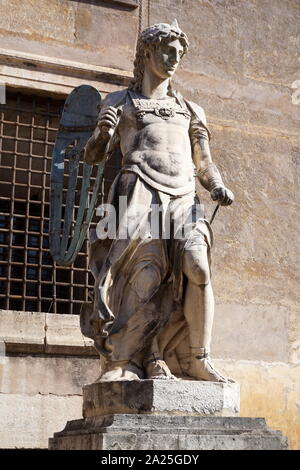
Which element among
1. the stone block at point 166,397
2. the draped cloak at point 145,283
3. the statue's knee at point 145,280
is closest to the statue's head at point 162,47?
the draped cloak at point 145,283

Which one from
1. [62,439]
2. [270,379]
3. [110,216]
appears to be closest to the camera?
[62,439]

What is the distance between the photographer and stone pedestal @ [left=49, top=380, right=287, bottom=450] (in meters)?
3.81

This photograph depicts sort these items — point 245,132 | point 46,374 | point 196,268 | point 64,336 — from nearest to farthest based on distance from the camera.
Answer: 1. point 196,268
2. point 46,374
3. point 64,336
4. point 245,132

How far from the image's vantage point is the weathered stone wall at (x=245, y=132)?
7.30 meters

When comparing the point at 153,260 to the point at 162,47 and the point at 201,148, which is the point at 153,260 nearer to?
the point at 201,148

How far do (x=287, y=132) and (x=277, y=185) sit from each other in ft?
1.98

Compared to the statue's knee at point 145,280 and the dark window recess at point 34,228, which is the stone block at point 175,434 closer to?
the statue's knee at point 145,280

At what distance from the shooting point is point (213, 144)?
7.79m

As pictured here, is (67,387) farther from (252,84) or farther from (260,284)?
(252,84)

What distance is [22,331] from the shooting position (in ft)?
21.6

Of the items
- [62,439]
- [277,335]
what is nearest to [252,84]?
[277,335]

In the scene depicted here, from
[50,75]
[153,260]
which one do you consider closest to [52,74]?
[50,75]

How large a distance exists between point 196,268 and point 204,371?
555mm

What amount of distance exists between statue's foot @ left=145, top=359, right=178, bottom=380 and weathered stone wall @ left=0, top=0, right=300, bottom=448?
2.86 meters
